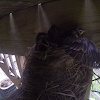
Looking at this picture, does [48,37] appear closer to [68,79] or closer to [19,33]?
[68,79]

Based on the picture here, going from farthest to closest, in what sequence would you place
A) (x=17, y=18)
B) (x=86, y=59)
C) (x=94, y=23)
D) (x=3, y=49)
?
1. (x=3, y=49)
2. (x=17, y=18)
3. (x=94, y=23)
4. (x=86, y=59)

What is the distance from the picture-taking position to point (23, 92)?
41 centimetres

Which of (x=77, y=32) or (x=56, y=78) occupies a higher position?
(x=77, y=32)

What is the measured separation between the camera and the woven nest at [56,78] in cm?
38

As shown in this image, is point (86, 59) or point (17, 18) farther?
point (17, 18)

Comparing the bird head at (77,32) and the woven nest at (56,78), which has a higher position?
the bird head at (77,32)

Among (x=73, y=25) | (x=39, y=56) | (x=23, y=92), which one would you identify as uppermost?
(x=73, y=25)

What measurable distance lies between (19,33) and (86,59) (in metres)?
0.53

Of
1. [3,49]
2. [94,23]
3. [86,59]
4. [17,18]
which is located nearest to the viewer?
[86,59]

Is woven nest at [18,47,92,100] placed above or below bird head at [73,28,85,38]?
below

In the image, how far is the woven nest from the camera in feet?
1.26

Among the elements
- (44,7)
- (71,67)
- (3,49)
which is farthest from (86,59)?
(3,49)

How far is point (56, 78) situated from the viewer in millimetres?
401

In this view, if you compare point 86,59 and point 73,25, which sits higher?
point 73,25
